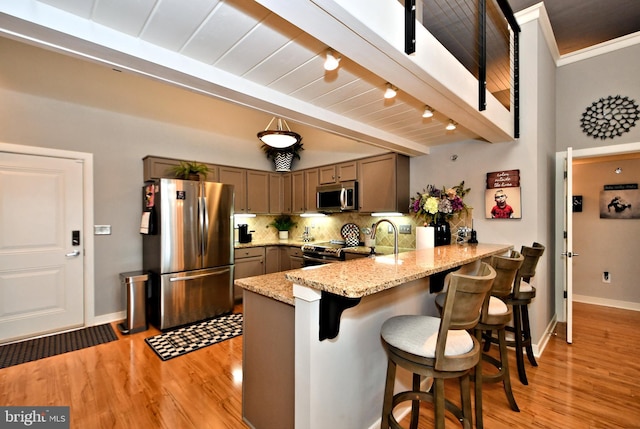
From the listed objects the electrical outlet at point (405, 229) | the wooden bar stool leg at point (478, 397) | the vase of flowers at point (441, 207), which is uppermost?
the vase of flowers at point (441, 207)

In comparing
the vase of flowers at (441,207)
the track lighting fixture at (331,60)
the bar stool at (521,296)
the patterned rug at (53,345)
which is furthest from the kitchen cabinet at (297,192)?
the track lighting fixture at (331,60)

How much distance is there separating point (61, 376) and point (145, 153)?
2.79 m

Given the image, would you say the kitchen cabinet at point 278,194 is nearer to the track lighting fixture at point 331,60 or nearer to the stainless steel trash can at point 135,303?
the stainless steel trash can at point 135,303

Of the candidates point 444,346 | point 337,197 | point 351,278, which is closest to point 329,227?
point 337,197

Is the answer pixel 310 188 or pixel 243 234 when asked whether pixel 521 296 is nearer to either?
pixel 310 188

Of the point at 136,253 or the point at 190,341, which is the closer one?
the point at 190,341

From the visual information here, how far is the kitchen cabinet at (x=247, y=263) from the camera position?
452cm

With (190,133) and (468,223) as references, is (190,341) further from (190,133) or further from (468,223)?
(468,223)

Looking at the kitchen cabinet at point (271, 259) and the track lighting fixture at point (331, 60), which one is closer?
the track lighting fixture at point (331, 60)

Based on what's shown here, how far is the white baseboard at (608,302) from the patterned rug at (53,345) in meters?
6.80

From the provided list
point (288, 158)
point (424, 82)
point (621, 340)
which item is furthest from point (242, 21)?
point (621, 340)

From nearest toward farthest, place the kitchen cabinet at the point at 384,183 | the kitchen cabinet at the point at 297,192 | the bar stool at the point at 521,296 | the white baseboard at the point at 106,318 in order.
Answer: the bar stool at the point at 521,296 < the white baseboard at the point at 106,318 < the kitchen cabinet at the point at 384,183 < the kitchen cabinet at the point at 297,192

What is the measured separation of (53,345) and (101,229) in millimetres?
1380

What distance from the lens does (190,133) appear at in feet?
14.7
